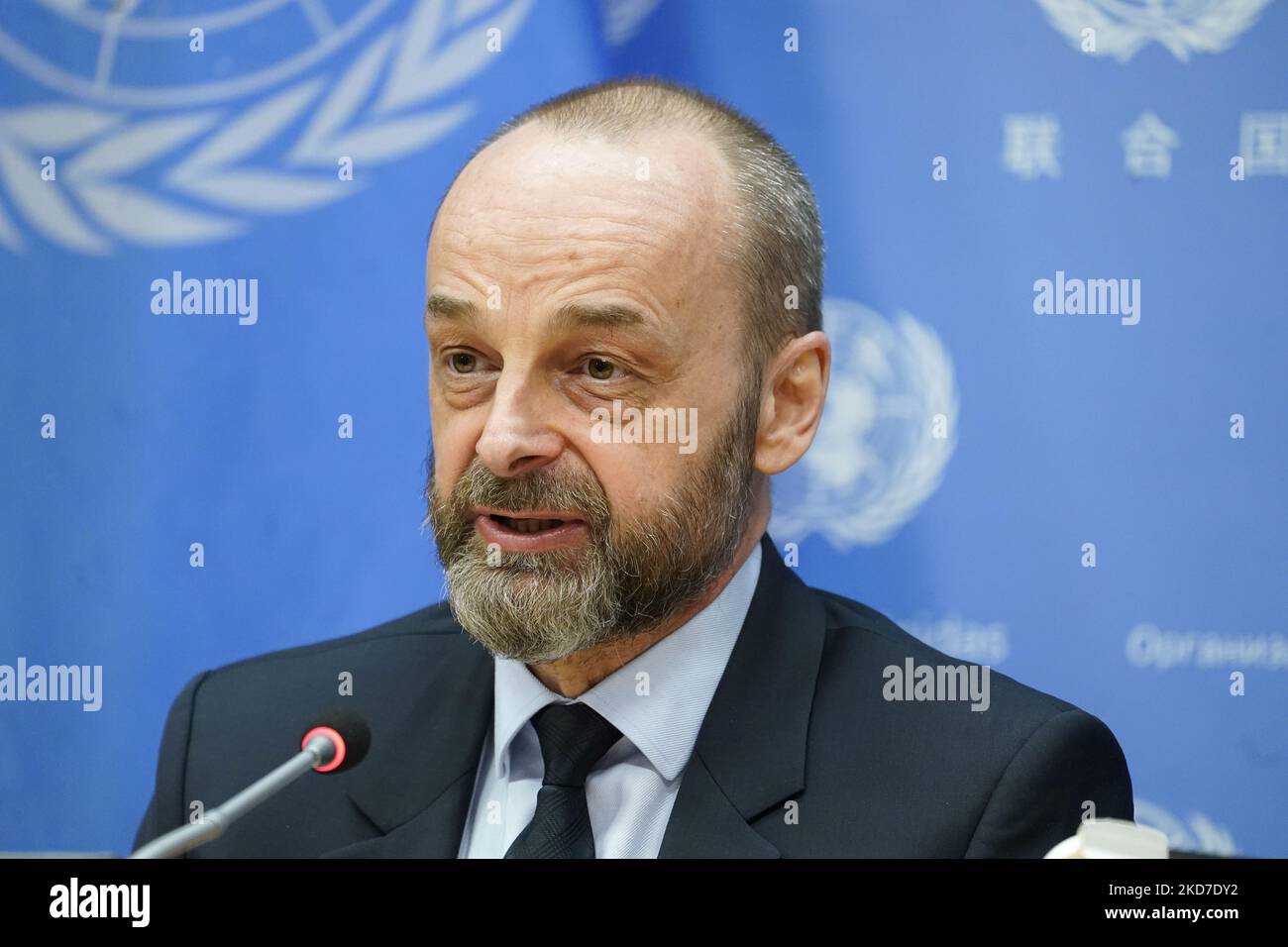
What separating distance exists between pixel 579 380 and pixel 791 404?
18.9 inches

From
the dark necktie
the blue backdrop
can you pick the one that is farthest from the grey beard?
the blue backdrop

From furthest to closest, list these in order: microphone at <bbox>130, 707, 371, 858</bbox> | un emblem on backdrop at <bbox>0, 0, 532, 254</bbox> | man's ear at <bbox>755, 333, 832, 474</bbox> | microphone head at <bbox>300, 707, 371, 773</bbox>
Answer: un emblem on backdrop at <bbox>0, 0, 532, 254</bbox> < man's ear at <bbox>755, 333, 832, 474</bbox> < microphone head at <bbox>300, 707, 371, 773</bbox> < microphone at <bbox>130, 707, 371, 858</bbox>

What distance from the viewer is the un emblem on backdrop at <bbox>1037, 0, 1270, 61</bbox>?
2951mm

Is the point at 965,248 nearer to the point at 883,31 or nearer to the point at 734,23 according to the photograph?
the point at 883,31

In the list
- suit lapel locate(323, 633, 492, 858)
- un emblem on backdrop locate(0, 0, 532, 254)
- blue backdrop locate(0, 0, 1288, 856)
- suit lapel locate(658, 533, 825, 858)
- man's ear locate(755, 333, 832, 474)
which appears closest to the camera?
suit lapel locate(658, 533, 825, 858)

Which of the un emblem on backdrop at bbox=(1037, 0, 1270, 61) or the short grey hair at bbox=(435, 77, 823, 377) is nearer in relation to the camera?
the short grey hair at bbox=(435, 77, 823, 377)

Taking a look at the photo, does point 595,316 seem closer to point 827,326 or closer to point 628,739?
point 827,326

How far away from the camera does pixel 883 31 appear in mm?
3010

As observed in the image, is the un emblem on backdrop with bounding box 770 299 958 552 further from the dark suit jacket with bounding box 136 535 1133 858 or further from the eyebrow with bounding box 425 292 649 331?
the eyebrow with bounding box 425 292 649 331

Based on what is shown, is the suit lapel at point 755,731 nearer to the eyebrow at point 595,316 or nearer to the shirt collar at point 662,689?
the shirt collar at point 662,689

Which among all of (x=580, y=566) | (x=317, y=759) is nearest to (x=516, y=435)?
(x=580, y=566)

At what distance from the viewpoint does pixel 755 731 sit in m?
2.58

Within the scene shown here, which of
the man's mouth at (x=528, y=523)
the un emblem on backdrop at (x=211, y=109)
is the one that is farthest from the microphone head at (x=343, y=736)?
the un emblem on backdrop at (x=211, y=109)
